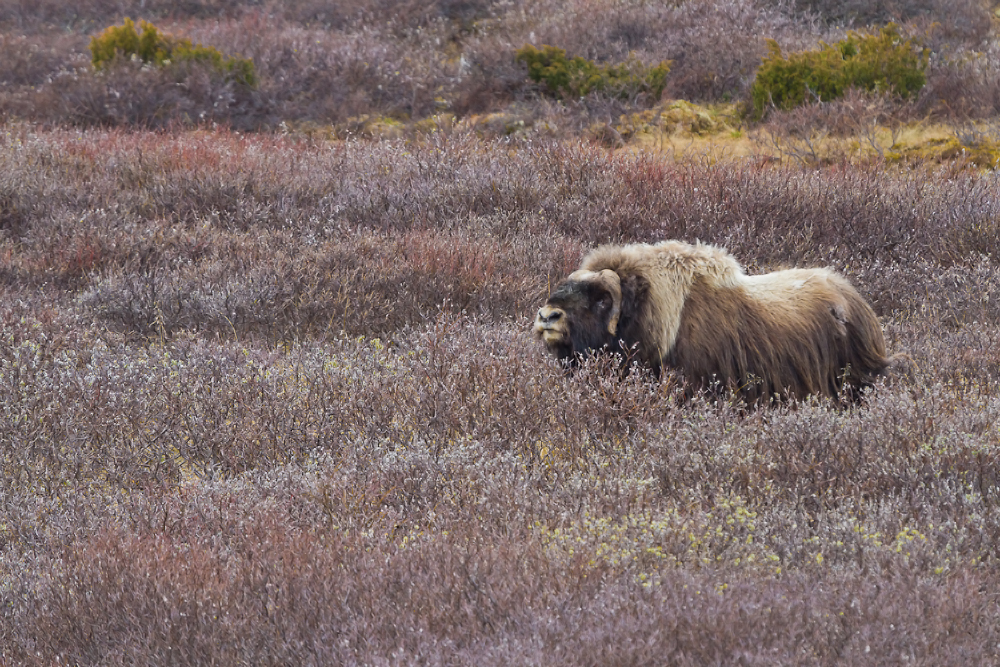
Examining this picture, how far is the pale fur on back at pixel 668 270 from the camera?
15.3 feet

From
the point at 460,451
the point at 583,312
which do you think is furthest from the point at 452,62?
the point at 460,451

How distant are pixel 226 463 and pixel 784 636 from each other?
8.50 feet

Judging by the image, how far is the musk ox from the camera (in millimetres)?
4621

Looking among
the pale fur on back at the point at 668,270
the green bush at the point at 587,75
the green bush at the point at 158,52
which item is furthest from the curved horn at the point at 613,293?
the green bush at the point at 158,52

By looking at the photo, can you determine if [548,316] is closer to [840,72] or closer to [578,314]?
[578,314]

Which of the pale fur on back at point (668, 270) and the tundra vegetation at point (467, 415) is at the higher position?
the pale fur on back at point (668, 270)

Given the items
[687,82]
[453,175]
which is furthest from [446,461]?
[687,82]

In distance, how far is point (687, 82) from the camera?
13609mm

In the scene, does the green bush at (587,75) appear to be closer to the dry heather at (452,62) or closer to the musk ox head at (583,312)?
the dry heather at (452,62)

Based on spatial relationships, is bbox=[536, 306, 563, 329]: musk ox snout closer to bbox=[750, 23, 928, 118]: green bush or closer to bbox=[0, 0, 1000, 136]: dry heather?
bbox=[0, 0, 1000, 136]: dry heather

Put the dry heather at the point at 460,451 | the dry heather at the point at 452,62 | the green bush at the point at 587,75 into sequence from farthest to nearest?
the green bush at the point at 587,75, the dry heather at the point at 452,62, the dry heather at the point at 460,451

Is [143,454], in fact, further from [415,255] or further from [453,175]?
[453,175]

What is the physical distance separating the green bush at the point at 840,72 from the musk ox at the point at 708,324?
7.57m

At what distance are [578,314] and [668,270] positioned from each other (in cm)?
51
